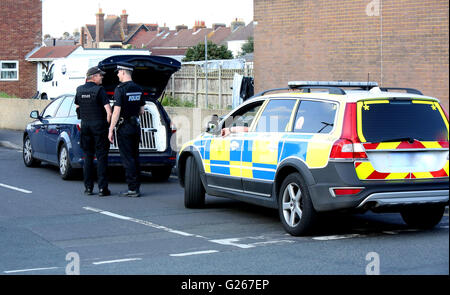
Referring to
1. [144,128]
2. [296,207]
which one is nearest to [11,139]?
[144,128]

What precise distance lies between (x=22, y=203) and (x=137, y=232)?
123 inches

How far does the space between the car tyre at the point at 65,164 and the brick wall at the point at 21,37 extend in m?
29.3

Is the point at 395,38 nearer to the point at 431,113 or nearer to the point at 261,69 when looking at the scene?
the point at 261,69

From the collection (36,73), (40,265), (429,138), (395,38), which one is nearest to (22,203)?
(40,265)

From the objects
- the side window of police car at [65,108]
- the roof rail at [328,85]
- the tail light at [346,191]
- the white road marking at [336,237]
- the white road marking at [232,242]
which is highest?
the roof rail at [328,85]

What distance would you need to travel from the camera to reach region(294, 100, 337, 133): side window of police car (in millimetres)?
9070

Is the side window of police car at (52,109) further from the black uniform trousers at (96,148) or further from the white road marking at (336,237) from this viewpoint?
the white road marking at (336,237)

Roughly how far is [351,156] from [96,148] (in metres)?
5.40

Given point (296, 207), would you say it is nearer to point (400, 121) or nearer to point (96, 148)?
point (400, 121)

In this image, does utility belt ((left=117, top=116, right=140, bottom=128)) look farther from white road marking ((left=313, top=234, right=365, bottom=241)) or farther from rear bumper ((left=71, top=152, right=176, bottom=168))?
white road marking ((left=313, top=234, right=365, bottom=241))

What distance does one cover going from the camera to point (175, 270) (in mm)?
7383

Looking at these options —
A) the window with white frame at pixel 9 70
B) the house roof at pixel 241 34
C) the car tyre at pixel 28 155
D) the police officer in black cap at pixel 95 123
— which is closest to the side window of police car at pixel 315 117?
the police officer in black cap at pixel 95 123

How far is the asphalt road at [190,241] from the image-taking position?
7.53 metres

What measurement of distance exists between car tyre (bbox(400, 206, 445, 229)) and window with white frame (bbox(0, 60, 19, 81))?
1424 inches
